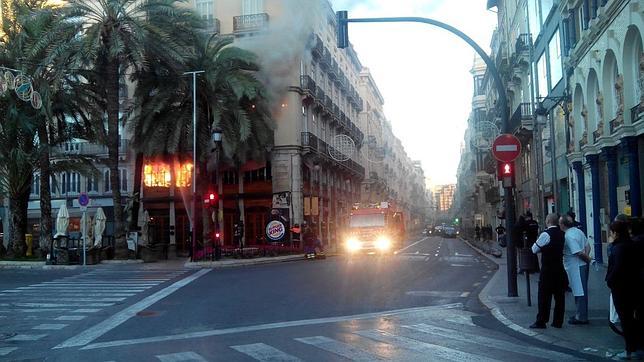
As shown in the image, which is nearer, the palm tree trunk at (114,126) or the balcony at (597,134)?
the balcony at (597,134)

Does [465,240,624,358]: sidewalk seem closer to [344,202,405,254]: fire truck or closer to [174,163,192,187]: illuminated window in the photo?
[344,202,405,254]: fire truck

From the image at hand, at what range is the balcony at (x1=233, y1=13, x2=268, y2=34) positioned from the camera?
3456cm

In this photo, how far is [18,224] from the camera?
29.0m

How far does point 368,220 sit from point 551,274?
21.9 metres

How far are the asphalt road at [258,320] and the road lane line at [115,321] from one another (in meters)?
0.02

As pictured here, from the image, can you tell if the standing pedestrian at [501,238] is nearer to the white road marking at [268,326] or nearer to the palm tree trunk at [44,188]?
the white road marking at [268,326]

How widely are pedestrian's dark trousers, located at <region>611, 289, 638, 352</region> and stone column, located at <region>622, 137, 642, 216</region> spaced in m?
10.3

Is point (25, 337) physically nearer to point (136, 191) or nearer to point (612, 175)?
point (612, 175)

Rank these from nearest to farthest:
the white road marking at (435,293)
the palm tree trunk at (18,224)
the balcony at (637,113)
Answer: the white road marking at (435,293)
the balcony at (637,113)
the palm tree trunk at (18,224)

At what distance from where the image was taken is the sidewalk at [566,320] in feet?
25.3

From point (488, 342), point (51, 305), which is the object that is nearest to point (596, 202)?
point (488, 342)

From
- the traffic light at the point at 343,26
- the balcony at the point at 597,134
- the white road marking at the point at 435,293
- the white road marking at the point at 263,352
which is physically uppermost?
the traffic light at the point at 343,26

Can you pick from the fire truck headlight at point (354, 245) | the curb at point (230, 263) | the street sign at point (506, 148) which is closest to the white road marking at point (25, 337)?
the street sign at point (506, 148)

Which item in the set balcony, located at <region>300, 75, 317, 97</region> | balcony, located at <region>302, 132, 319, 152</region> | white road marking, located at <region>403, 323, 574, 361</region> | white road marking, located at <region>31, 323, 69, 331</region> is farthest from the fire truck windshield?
white road marking, located at <region>31, 323, 69, 331</region>
